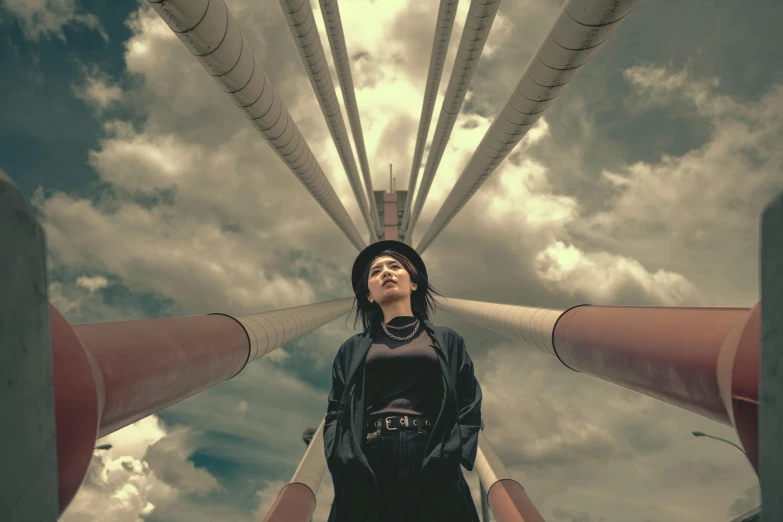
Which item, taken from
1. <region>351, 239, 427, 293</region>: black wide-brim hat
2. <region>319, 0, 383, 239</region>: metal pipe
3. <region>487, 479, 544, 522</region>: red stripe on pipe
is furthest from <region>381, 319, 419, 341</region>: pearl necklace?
<region>319, 0, 383, 239</region>: metal pipe

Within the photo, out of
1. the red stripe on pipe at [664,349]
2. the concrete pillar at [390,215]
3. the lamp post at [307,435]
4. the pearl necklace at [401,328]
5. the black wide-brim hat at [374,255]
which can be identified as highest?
the concrete pillar at [390,215]

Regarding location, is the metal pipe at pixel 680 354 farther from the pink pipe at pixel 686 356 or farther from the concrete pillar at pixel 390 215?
the concrete pillar at pixel 390 215

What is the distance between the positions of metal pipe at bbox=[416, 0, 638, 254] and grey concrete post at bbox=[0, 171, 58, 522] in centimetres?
656

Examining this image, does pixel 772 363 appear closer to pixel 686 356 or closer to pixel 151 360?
pixel 686 356

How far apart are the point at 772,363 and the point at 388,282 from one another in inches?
129

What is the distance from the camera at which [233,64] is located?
6.91 metres

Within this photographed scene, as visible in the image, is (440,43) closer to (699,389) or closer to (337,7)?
(337,7)

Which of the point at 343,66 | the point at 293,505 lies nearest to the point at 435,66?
the point at 343,66

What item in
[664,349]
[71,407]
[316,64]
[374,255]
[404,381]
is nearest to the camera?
[71,407]

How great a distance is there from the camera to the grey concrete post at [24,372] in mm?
1343

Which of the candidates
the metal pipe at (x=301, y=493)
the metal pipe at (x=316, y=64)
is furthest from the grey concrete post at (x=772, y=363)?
the metal pipe at (x=316, y=64)

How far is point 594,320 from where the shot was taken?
484cm

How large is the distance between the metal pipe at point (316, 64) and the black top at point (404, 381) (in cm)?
806

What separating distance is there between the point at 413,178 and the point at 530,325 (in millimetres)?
18903
